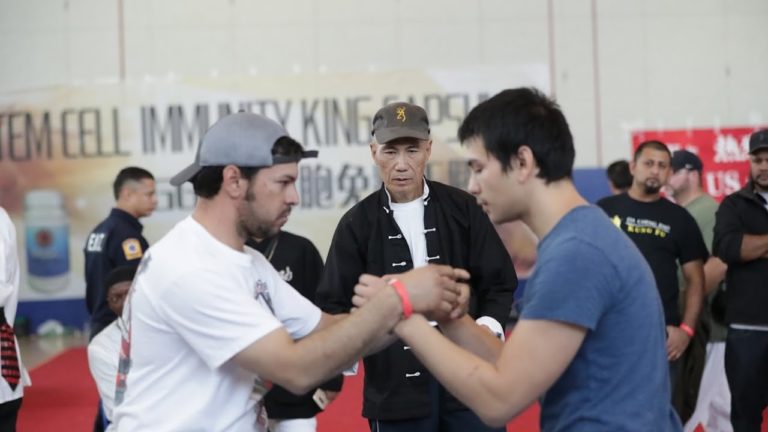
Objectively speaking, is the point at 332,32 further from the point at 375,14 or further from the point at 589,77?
the point at 589,77

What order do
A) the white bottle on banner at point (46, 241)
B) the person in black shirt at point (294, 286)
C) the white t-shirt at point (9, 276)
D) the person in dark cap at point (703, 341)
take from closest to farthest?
the white t-shirt at point (9, 276), the person in black shirt at point (294, 286), the person in dark cap at point (703, 341), the white bottle on banner at point (46, 241)

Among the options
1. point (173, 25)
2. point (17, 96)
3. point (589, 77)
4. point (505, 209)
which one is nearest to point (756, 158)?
point (505, 209)

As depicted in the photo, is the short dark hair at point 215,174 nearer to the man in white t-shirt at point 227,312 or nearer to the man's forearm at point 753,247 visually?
the man in white t-shirt at point 227,312

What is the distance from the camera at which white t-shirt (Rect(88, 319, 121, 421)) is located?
5141 millimetres

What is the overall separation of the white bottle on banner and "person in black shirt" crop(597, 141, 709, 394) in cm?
786

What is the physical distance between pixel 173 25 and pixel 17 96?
2.01 meters

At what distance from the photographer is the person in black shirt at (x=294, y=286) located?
4953 millimetres

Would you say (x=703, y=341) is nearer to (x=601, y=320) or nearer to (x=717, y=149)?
(x=601, y=320)

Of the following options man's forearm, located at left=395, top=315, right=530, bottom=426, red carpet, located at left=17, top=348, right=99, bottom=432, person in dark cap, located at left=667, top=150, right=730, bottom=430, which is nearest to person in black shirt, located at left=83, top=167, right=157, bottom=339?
red carpet, located at left=17, top=348, right=99, bottom=432

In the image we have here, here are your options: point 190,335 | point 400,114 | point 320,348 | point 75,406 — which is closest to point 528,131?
point 320,348

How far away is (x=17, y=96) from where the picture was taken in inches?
476

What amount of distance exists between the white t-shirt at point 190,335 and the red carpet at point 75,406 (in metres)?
4.33

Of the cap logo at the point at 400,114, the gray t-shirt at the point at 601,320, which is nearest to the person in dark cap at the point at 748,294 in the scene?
the cap logo at the point at 400,114

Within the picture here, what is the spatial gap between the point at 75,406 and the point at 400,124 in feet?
15.8
